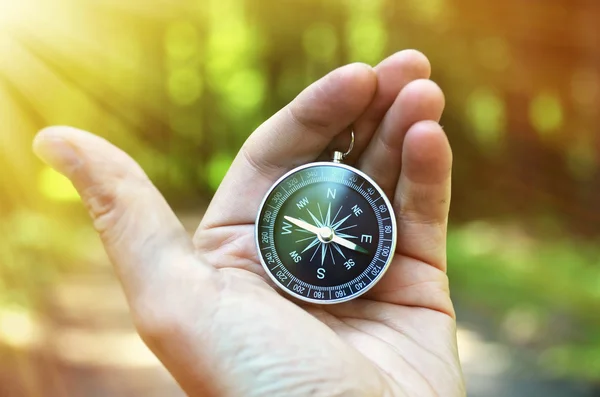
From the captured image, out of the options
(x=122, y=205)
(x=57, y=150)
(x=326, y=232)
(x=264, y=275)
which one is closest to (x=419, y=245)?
(x=326, y=232)

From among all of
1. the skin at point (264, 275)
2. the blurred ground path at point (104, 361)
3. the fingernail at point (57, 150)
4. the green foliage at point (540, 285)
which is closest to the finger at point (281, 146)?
the skin at point (264, 275)

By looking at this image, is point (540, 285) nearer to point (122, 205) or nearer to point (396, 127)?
point (396, 127)

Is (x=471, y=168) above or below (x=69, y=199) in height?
above

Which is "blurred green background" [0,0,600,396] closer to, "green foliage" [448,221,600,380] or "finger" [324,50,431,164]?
"green foliage" [448,221,600,380]

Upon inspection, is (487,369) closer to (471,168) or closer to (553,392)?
(553,392)

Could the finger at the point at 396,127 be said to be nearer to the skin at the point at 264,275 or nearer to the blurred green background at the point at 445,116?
the skin at the point at 264,275

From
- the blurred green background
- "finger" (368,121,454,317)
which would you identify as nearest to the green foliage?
the blurred green background

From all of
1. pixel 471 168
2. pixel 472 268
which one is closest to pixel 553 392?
pixel 472 268
